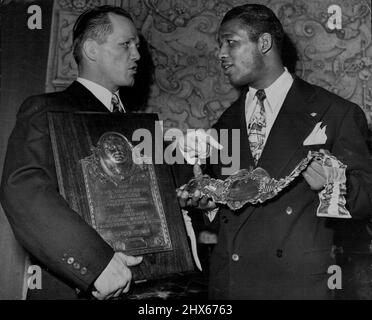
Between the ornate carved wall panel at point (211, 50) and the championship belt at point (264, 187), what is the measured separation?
2.39ft

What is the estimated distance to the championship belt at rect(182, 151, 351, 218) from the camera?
70.3 inches

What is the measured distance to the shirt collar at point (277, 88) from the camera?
2207 millimetres

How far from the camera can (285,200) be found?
203cm

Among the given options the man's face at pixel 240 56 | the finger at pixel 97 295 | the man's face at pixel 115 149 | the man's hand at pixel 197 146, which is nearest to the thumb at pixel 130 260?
the finger at pixel 97 295

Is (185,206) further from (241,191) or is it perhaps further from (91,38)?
(91,38)

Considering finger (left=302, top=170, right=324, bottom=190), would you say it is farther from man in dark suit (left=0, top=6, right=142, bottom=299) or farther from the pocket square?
man in dark suit (left=0, top=6, right=142, bottom=299)

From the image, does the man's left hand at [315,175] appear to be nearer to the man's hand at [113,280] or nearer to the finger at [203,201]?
the finger at [203,201]

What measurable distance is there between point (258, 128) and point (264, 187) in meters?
0.33

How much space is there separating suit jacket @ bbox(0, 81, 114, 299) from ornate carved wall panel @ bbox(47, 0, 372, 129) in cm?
99

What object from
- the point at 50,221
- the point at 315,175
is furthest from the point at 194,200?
the point at 50,221

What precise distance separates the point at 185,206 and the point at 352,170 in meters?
0.67

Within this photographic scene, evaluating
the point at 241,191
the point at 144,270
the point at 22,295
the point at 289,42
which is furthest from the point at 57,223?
the point at 289,42

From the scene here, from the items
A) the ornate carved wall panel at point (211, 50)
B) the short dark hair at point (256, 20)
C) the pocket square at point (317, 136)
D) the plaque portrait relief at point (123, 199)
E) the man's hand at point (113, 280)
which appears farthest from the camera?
the ornate carved wall panel at point (211, 50)

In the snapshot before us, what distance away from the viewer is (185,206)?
2092 mm
